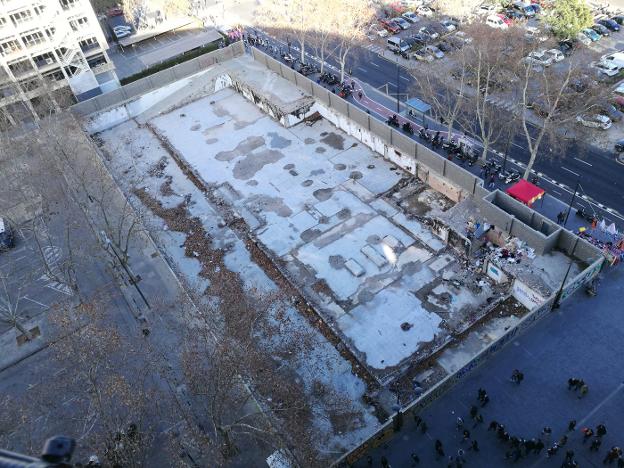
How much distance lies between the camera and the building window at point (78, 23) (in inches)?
2540

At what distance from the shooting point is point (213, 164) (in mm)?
53250

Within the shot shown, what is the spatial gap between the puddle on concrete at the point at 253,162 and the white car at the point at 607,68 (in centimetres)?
4048

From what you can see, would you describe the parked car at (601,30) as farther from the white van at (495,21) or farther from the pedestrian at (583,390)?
the pedestrian at (583,390)

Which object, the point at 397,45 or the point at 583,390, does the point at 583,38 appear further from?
the point at 583,390

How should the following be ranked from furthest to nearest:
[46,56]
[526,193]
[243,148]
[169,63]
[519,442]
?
1. [169,63]
2. [46,56]
3. [243,148]
4. [526,193]
5. [519,442]

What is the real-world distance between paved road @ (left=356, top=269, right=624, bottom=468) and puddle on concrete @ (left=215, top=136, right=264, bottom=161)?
34751 mm

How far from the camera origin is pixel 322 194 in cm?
4759

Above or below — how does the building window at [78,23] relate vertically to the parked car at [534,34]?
above

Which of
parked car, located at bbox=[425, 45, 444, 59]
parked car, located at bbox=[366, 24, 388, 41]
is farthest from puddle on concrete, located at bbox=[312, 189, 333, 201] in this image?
parked car, located at bbox=[366, 24, 388, 41]

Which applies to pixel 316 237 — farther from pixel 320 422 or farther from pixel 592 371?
pixel 592 371

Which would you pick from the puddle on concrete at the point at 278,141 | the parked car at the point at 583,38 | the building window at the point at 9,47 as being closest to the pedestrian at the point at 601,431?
the puddle on concrete at the point at 278,141

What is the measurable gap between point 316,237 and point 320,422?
16979mm

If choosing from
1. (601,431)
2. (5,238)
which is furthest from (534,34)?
(5,238)

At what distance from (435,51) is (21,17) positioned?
53.9 meters
